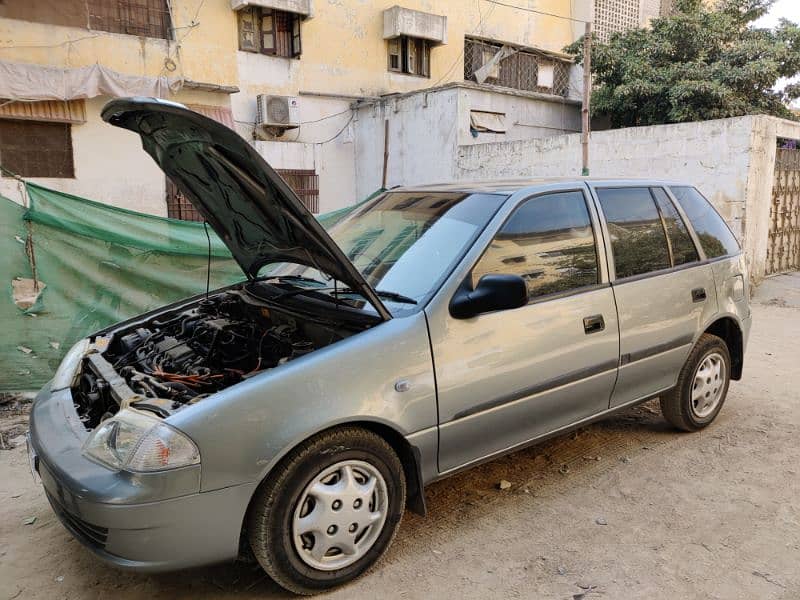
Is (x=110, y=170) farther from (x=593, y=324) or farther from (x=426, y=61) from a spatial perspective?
(x=593, y=324)

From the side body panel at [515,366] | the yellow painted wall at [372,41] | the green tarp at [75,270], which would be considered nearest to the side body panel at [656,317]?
the side body panel at [515,366]

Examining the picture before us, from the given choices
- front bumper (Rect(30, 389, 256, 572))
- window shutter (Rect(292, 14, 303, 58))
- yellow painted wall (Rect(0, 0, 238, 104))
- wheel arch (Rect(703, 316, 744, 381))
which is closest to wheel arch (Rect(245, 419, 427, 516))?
front bumper (Rect(30, 389, 256, 572))

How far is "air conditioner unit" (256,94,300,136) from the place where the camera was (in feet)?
43.9

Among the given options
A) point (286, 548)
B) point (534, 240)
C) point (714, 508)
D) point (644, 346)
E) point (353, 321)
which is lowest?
point (714, 508)

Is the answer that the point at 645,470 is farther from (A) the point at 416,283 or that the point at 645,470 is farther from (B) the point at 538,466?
(A) the point at 416,283

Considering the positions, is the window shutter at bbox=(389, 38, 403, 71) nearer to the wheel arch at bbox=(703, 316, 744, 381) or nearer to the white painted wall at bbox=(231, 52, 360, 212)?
the white painted wall at bbox=(231, 52, 360, 212)

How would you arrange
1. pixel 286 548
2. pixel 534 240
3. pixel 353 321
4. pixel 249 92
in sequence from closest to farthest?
1. pixel 286 548
2. pixel 353 321
3. pixel 534 240
4. pixel 249 92

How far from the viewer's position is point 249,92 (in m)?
13.6

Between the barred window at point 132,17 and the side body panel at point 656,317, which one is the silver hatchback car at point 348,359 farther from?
the barred window at point 132,17

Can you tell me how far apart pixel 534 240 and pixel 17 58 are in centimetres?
1134

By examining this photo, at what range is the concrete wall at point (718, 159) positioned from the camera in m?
9.05

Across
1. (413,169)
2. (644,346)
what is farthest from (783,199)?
(644,346)

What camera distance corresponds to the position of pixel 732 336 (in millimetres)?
4301

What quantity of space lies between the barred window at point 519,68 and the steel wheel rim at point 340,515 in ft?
53.9
